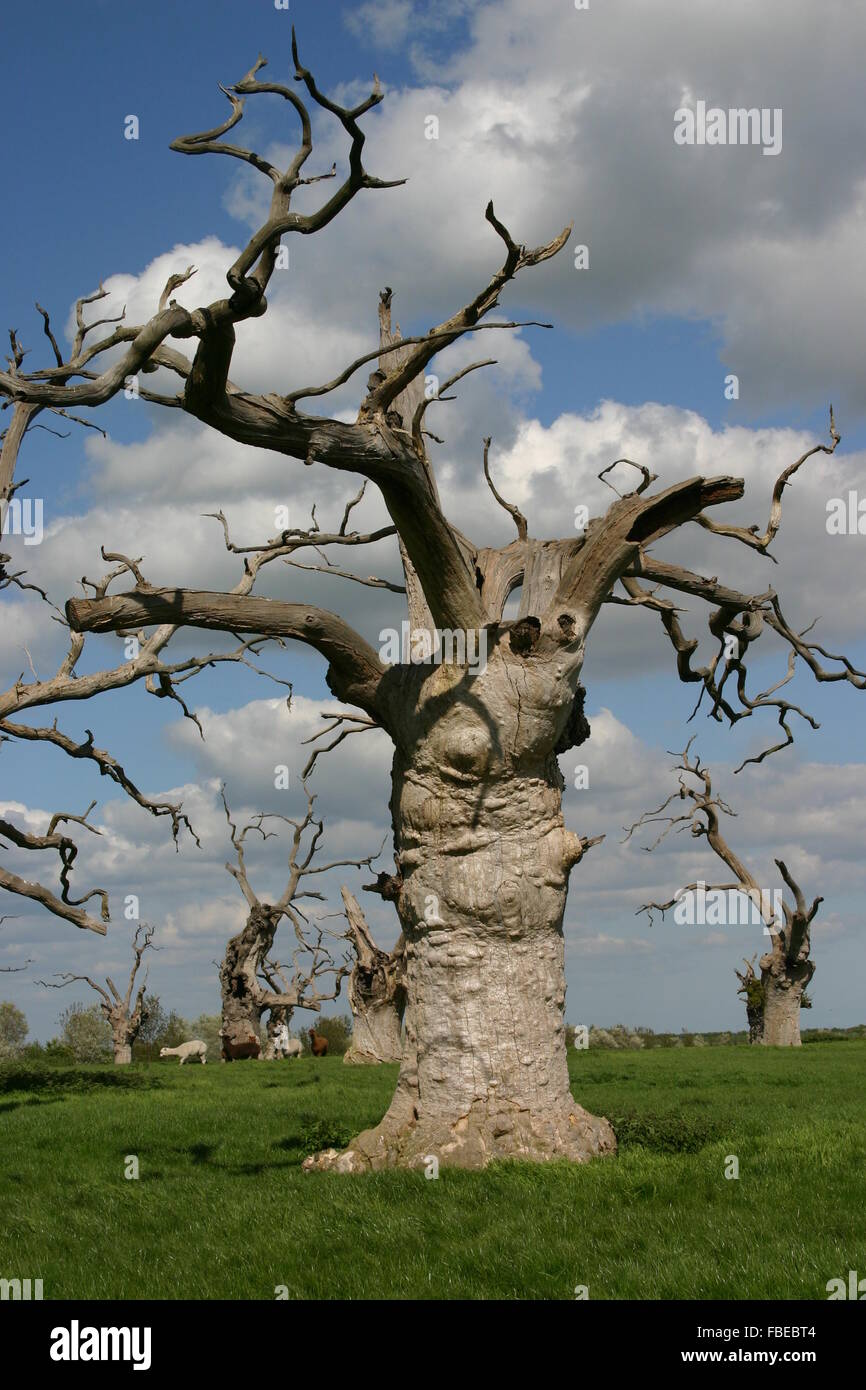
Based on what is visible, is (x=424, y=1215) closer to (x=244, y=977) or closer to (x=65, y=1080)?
(x=65, y=1080)

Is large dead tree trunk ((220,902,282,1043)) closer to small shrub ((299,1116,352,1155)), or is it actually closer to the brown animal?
the brown animal

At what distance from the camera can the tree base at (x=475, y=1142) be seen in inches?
376

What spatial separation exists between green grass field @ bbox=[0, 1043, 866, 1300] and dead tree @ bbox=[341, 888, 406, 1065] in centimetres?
1334

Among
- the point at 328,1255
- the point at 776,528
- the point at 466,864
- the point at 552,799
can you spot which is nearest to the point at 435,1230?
the point at 328,1255

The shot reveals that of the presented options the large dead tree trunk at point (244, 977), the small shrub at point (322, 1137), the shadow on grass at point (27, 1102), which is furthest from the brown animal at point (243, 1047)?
the small shrub at point (322, 1137)

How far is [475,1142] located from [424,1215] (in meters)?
1.85

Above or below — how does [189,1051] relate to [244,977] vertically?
below

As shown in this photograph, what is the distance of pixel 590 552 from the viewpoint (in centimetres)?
1088

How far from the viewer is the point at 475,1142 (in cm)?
959

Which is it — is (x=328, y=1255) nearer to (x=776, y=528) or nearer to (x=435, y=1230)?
(x=435, y=1230)

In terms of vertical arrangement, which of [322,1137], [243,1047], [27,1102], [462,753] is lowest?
[243,1047]

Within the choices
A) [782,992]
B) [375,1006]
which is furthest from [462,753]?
[782,992]

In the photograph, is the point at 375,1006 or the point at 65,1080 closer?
the point at 65,1080
